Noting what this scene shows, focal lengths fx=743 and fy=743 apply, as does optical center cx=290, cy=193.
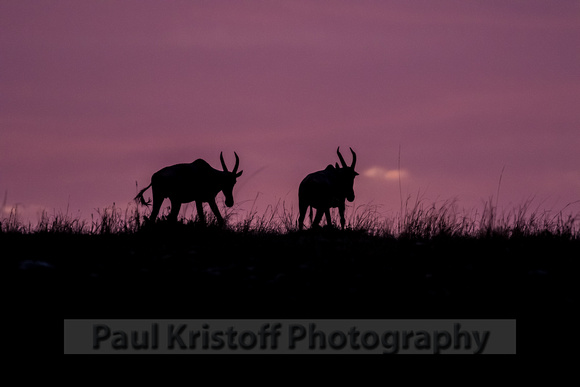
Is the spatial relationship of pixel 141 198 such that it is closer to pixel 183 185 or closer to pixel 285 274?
pixel 183 185

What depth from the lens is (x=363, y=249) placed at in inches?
384

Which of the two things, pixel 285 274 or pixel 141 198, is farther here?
pixel 141 198

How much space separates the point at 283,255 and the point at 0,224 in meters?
5.08

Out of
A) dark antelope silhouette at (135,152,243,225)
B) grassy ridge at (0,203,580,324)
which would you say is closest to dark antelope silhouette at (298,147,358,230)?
dark antelope silhouette at (135,152,243,225)

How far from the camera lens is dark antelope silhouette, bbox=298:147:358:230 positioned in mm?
16811

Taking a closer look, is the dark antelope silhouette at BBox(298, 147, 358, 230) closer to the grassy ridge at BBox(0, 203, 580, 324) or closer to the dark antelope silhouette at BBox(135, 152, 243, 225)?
the dark antelope silhouette at BBox(135, 152, 243, 225)

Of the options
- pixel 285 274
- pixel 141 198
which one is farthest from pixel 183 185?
pixel 285 274

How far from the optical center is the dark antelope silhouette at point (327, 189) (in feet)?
55.2

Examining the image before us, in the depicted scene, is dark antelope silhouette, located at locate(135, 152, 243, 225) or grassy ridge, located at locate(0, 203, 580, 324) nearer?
grassy ridge, located at locate(0, 203, 580, 324)

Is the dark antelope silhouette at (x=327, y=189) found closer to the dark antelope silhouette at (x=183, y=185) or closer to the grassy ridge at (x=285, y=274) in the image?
the dark antelope silhouette at (x=183, y=185)

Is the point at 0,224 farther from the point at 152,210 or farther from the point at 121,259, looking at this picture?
the point at 152,210

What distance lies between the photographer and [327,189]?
1708cm

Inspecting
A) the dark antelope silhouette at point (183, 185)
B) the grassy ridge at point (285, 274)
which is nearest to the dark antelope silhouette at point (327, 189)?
the dark antelope silhouette at point (183, 185)

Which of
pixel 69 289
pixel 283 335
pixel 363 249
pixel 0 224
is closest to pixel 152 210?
pixel 0 224
